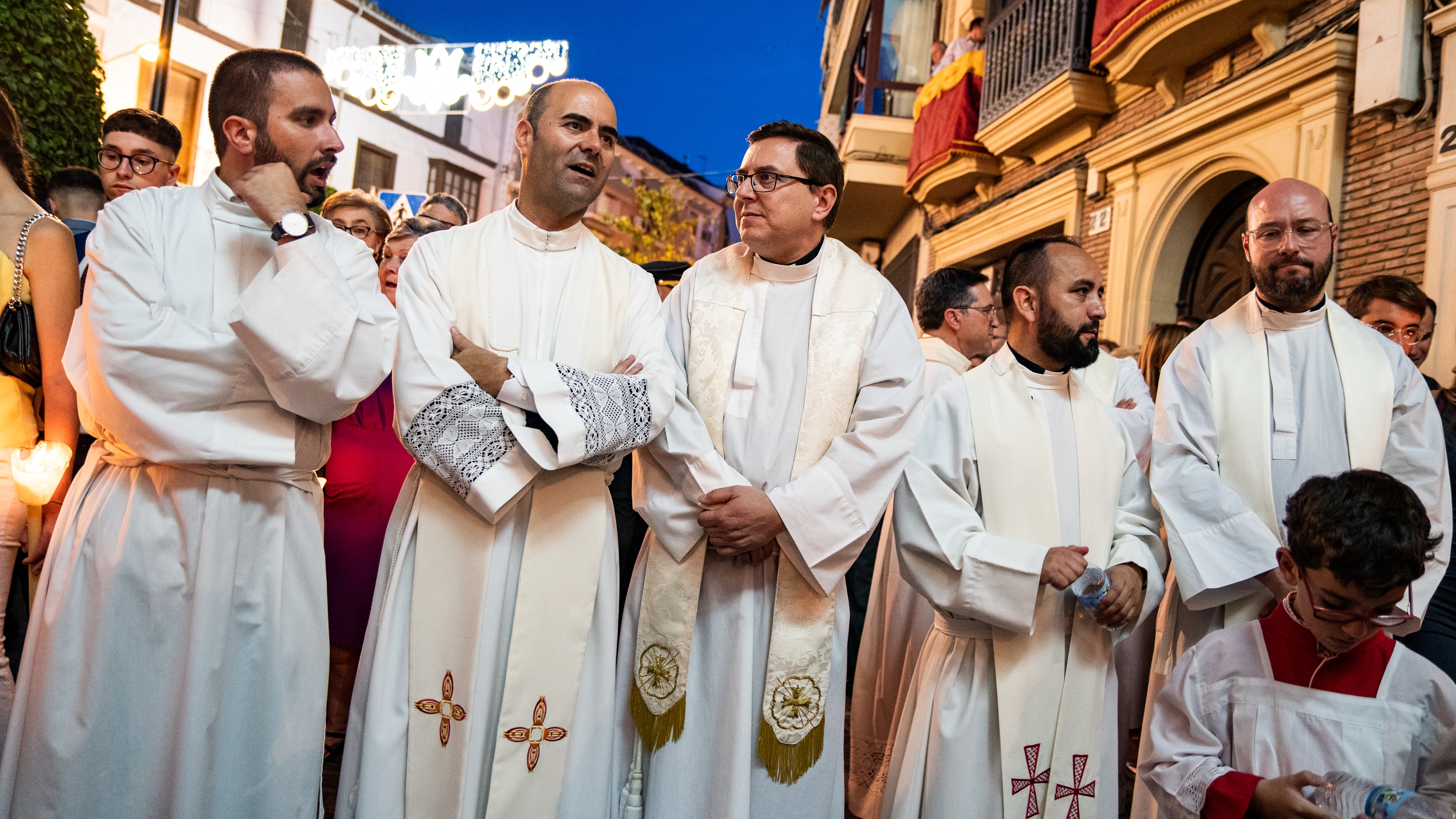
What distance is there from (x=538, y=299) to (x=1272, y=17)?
6510mm

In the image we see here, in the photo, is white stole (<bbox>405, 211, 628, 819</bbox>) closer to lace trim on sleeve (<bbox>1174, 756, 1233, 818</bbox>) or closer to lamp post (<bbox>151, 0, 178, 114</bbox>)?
lace trim on sleeve (<bbox>1174, 756, 1233, 818</bbox>)

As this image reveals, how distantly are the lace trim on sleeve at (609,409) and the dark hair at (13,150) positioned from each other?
1751 mm

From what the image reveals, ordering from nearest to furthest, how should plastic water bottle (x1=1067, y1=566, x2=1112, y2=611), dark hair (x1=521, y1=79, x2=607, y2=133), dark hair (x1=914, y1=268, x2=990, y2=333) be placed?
plastic water bottle (x1=1067, y1=566, x2=1112, y2=611) < dark hair (x1=521, y1=79, x2=607, y2=133) < dark hair (x1=914, y1=268, x2=990, y2=333)

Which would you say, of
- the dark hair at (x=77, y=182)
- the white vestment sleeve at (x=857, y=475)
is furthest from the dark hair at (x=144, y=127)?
the white vestment sleeve at (x=857, y=475)

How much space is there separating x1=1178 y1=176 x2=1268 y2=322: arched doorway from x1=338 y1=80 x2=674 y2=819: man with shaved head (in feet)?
21.9

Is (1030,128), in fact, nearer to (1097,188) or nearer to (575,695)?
(1097,188)

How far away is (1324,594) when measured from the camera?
2.15 m

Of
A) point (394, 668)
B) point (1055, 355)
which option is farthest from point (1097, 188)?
point (394, 668)

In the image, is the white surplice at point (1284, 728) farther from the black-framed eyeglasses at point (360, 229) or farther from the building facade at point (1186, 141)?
the building facade at point (1186, 141)

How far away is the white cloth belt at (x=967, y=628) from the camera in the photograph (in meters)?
2.97

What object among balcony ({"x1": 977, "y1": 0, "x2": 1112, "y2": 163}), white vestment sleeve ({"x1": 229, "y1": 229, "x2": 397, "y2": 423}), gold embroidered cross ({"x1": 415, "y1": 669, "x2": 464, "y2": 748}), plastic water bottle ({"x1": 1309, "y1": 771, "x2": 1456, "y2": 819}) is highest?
balcony ({"x1": 977, "y1": 0, "x2": 1112, "y2": 163})

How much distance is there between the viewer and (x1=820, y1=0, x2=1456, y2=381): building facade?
227 inches

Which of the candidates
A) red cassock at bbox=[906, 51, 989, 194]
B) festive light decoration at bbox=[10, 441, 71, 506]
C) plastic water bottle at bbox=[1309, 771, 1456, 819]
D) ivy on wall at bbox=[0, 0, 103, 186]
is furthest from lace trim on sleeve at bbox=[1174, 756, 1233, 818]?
red cassock at bbox=[906, 51, 989, 194]

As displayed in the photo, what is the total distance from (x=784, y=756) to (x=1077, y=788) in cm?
86
